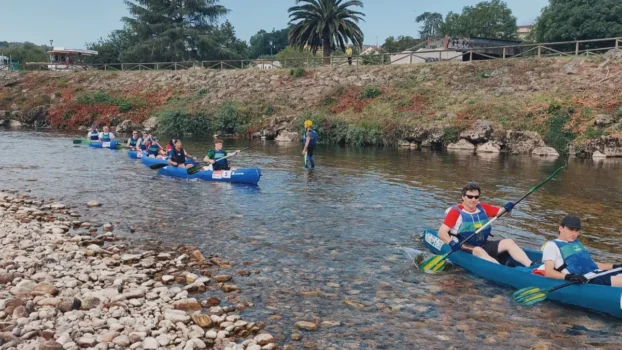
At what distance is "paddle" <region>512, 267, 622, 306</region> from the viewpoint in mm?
6445

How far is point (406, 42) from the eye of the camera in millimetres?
80938

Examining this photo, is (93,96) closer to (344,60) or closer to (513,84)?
(344,60)

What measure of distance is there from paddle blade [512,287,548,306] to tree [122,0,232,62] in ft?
178

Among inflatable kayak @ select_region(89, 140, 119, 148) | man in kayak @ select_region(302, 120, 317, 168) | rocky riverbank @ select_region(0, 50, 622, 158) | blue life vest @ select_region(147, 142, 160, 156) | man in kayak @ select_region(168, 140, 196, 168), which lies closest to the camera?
man in kayak @ select_region(168, 140, 196, 168)

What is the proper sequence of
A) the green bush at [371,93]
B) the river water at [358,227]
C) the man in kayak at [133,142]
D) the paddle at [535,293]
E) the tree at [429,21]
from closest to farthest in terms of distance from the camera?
the river water at [358,227], the paddle at [535,293], the man in kayak at [133,142], the green bush at [371,93], the tree at [429,21]

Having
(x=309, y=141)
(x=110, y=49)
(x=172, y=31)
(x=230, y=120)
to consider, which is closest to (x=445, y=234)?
(x=309, y=141)

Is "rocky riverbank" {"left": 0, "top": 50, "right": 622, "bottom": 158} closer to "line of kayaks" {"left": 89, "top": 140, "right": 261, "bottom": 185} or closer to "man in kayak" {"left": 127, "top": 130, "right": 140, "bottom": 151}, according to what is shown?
"man in kayak" {"left": 127, "top": 130, "right": 140, "bottom": 151}

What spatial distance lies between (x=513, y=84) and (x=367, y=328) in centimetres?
3042

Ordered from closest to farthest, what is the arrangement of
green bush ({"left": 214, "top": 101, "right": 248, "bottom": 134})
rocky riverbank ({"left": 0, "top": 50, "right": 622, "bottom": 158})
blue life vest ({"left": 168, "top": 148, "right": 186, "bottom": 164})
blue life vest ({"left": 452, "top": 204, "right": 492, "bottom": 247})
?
blue life vest ({"left": 452, "top": 204, "right": 492, "bottom": 247})
blue life vest ({"left": 168, "top": 148, "right": 186, "bottom": 164})
rocky riverbank ({"left": 0, "top": 50, "right": 622, "bottom": 158})
green bush ({"left": 214, "top": 101, "right": 248, "bottom": 134})

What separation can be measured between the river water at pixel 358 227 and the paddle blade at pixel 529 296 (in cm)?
12

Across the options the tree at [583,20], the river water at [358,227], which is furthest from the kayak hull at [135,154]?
the tree at [583,20]

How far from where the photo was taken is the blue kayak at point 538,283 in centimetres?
620

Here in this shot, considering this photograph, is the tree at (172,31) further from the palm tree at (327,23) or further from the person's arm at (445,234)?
the person's arm at (445,234)

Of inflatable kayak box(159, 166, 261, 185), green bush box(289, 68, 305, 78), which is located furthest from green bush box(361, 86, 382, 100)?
inflatable kayak box(159, 166, 261, 185)
